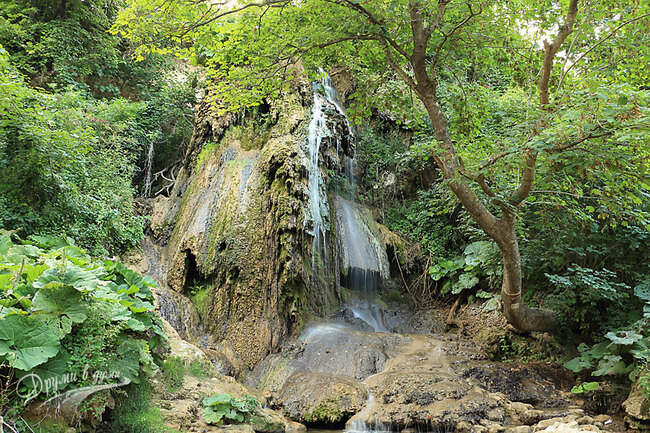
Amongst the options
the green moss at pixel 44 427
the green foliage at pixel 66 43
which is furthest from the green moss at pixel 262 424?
the green foliage at pixel 66 43

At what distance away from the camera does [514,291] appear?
247 inches

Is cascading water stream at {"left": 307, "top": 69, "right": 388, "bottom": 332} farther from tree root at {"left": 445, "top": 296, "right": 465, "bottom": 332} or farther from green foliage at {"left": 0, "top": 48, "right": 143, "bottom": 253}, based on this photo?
green foliage at {"left": 0, "top": 48, "right": 143, "bottom": 253}

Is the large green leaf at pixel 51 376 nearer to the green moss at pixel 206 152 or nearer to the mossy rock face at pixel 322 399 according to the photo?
the mossy rock face at pixel 322 399

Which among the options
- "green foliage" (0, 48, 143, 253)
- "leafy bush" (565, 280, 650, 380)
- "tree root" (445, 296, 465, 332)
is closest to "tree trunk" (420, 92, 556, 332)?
"leafy bush" (565, 280, 650, 380)

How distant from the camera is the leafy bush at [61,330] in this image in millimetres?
2891

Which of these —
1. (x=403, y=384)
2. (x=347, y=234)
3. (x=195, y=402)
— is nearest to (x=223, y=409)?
(x=195, y=402)

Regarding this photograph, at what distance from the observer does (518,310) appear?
641 cm

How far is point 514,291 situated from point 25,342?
6.25m

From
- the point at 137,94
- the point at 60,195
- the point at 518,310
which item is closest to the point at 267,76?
the point at 60,195

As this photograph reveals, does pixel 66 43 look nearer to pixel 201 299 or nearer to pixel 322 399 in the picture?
pixel 201 299

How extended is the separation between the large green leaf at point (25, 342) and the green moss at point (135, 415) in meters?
0.92

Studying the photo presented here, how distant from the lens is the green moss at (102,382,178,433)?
355 cm

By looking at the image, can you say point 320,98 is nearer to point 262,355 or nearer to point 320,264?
point 320,264

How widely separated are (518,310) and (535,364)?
4.14 ft
